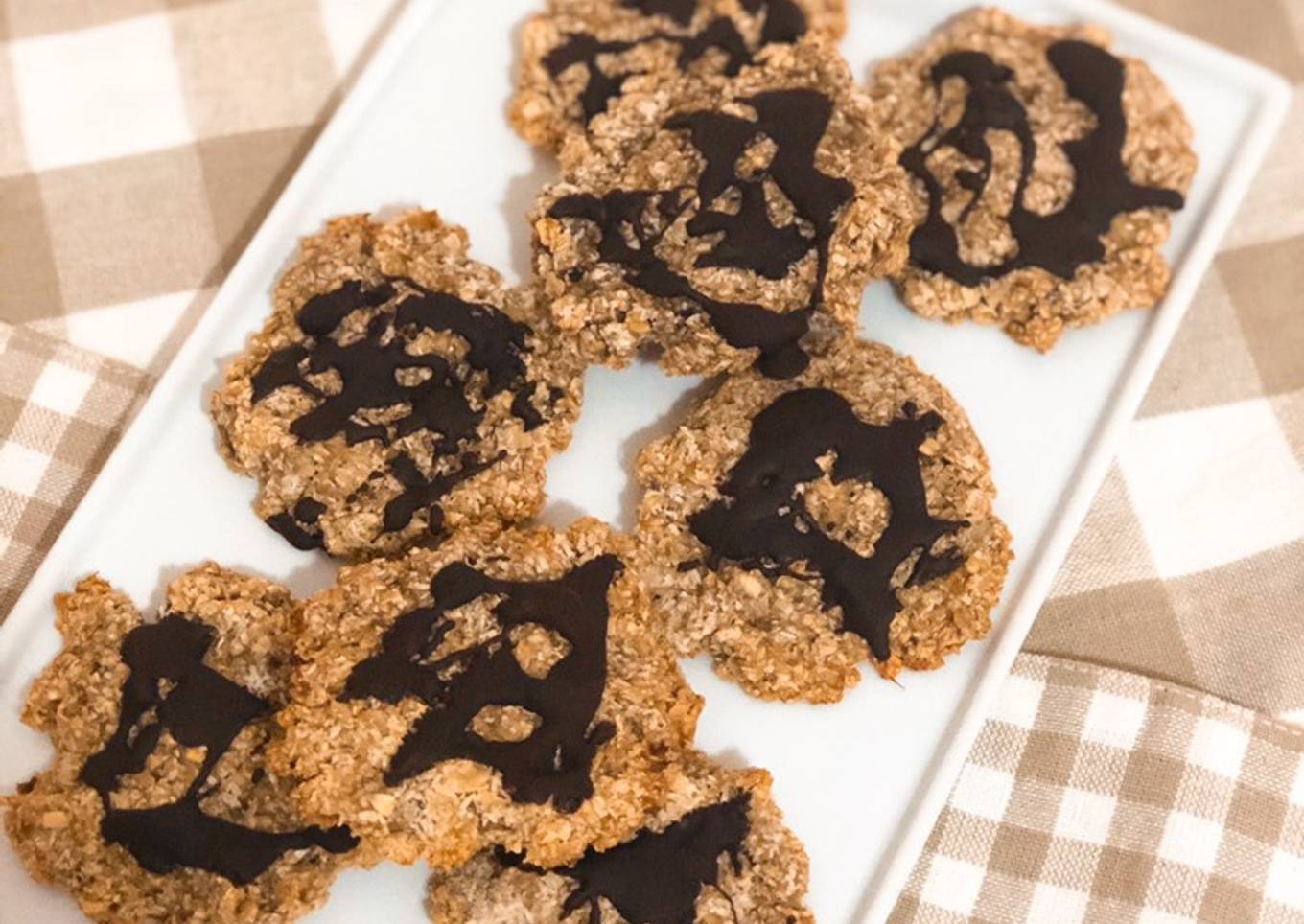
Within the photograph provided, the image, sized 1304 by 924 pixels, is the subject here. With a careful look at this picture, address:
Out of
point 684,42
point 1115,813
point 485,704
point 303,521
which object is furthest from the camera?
point 684,42

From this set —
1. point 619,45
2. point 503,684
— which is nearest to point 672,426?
point 503,684

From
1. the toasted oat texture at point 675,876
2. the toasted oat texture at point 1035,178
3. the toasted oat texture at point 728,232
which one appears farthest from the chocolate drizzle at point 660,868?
the toasted oat texture at point 1035,178

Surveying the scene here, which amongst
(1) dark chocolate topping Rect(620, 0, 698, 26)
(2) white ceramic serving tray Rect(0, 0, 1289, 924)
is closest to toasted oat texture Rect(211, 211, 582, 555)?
(2) white ceramic serving tray Rect(0, 0, 1289, 924)

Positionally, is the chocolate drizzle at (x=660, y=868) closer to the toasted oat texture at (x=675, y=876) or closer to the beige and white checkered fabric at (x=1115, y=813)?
the toasted oat texture at (x=675, y=876)

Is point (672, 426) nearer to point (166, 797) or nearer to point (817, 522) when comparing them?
point (817, 522)

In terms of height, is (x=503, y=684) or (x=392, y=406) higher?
(x=392, y=406)

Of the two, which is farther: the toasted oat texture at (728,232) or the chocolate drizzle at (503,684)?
the toasted oat texture at (728,232)
